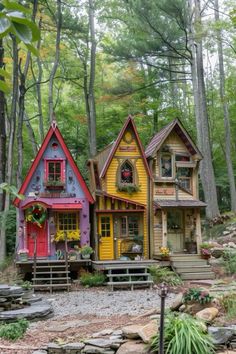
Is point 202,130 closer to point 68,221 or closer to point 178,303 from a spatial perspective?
Answer: point 68,221

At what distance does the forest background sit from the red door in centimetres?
155

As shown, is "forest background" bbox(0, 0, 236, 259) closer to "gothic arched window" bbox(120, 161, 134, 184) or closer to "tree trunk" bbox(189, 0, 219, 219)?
"tree trunk" bbox(189, 0, 219, 219)

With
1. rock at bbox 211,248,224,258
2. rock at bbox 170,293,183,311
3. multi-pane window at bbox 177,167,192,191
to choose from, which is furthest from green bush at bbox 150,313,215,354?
multi-pane window at bbox 177,167,192,191

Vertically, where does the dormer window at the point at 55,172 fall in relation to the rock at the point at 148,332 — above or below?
above

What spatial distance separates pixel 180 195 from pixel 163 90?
11.5 metres

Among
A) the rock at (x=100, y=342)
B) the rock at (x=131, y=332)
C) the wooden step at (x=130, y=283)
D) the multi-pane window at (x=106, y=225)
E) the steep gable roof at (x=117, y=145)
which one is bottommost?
the rock at (x=100, y=342)

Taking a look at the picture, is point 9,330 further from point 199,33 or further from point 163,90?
point 163,90

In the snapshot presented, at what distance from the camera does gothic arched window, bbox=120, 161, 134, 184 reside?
1652 centimetres

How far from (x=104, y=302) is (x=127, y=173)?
21.8ft

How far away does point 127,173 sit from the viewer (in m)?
16.6

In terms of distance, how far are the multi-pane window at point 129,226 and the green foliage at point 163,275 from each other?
6.78ft

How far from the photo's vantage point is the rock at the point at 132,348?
19.1 feet

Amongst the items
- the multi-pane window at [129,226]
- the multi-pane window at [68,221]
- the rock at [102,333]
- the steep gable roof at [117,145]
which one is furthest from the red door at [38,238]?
the rock at [102,333]

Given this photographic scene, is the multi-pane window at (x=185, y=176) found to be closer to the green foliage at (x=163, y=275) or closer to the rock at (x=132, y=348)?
the green foliage at (x=163, y=275)
